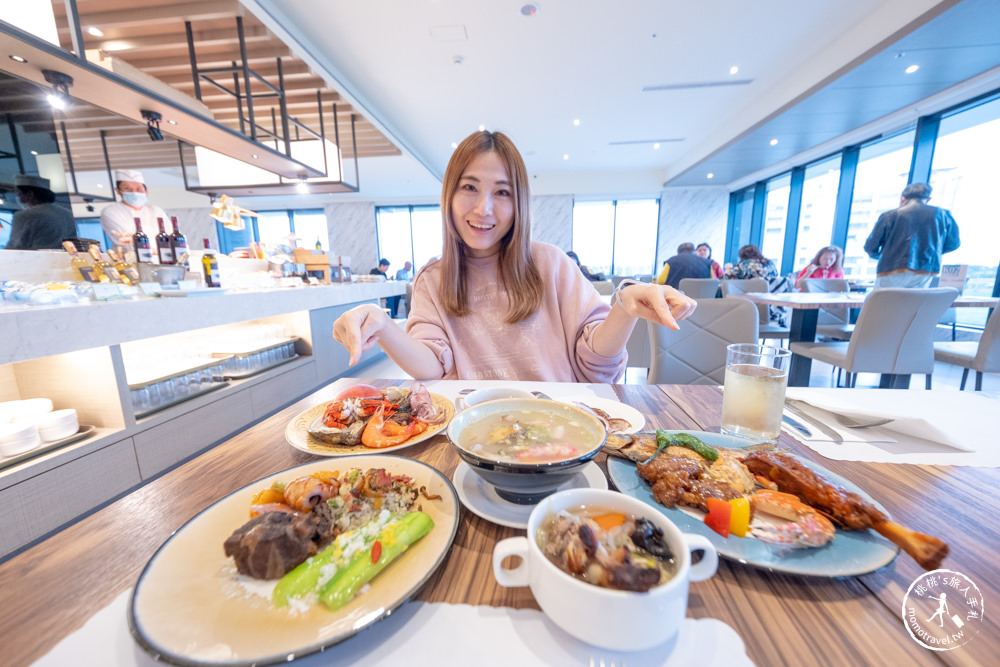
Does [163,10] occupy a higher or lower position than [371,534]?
higher

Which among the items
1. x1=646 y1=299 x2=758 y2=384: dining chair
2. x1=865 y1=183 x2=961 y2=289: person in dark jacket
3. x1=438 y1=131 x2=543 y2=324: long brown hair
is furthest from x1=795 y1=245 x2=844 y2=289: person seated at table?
x1=438 y1=131 x2=543 y2=324: long brown hair

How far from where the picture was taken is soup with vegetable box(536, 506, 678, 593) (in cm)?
33

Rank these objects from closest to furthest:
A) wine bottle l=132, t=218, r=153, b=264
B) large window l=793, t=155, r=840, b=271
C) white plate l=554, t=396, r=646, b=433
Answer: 1. white plate l=554, t=396, r=646, b=433
2. wine bottle l=132, t=218, r=153, b=264
3. large window l=793, t=155, r=840, b=271

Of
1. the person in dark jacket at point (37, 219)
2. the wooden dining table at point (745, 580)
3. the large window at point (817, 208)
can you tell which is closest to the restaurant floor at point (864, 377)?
the person in dark jacket at point (37, 219)

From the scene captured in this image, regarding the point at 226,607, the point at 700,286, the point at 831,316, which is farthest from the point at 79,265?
the point at 831,316

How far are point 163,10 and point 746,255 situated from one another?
23.7 ft

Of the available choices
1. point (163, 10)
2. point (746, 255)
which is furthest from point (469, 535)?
point (746, 255)

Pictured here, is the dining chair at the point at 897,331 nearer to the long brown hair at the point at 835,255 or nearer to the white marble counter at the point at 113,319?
the long brown hair at the point at 835,255

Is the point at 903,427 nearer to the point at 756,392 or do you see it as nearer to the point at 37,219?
the point at 756,392

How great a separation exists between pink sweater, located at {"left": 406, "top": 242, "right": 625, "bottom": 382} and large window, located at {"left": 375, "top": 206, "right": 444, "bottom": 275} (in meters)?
10.0

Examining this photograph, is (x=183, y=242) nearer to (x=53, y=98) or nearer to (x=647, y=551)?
(x=53, y=98)

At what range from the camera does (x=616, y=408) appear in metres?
0.92

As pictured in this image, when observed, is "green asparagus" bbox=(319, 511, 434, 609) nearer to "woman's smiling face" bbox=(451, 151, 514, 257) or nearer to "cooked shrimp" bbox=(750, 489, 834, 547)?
"cooked shrimp" bbox=(750, 489, 834, 547)

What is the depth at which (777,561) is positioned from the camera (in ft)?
1.38
